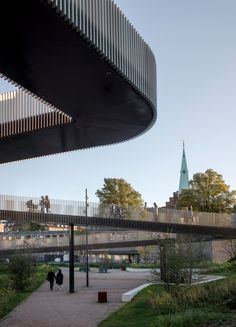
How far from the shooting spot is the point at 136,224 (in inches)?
1303

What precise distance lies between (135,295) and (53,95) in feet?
39.8

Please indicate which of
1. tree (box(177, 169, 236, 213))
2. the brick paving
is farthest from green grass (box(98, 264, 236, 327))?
tree (box(177, 169, 236, 213))

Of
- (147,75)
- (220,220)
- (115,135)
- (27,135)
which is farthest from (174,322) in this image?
(220,220)

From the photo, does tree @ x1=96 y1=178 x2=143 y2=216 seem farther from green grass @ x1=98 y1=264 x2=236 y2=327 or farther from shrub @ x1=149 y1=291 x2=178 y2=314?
shrub @ x1=149 y1=291 x2=178 y2=314

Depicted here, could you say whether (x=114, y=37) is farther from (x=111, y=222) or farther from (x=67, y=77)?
(x=111, y=222)

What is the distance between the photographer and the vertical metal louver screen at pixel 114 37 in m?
10.7

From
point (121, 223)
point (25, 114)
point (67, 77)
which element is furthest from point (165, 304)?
point (121, 223)

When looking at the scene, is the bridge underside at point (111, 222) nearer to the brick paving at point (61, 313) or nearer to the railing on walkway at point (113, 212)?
the railing on walkway at point (113, 212)

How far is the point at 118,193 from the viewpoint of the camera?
6412 cm

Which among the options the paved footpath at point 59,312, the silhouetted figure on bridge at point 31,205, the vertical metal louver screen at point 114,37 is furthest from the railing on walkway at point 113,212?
the vertical metal louver screen at point 114,37

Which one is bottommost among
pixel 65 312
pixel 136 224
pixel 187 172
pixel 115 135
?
pixel 65 312

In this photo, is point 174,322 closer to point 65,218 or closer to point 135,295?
point 135,295

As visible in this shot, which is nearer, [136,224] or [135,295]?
[135,295]

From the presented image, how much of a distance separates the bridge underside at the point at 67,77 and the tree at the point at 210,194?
125ft
